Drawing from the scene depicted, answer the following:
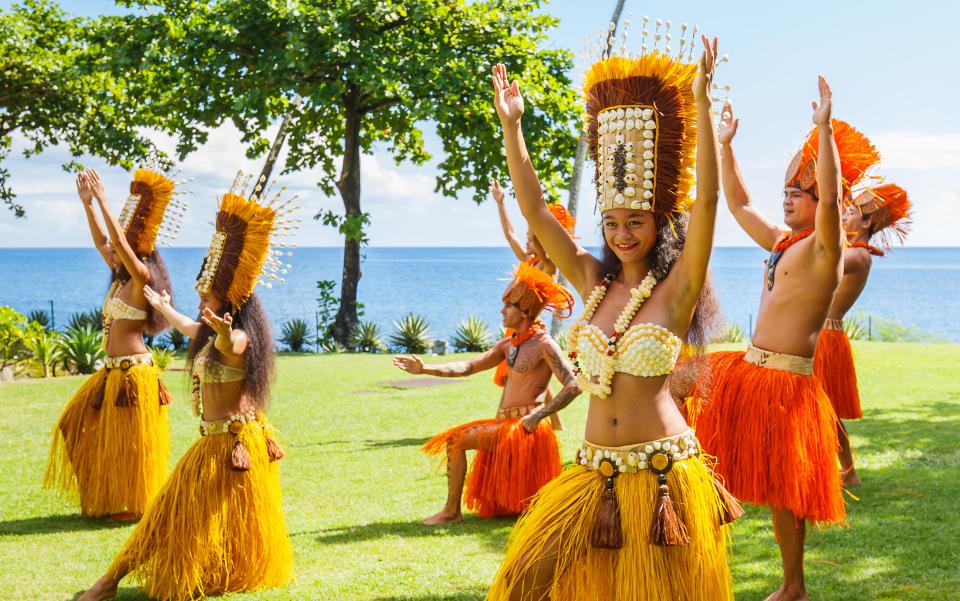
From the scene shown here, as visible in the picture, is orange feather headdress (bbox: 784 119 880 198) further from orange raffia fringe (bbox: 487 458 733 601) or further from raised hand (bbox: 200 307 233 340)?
raised hand (bbox: 200 307 233 340)

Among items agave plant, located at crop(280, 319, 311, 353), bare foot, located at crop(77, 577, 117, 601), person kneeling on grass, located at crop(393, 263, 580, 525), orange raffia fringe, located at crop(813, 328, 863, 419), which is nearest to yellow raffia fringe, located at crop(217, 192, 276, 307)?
person kneeling on grass, located at crop(393, 263, 580, 525)

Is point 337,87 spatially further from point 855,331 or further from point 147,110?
point 855,331

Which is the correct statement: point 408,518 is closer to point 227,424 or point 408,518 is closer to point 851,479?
point 227,424

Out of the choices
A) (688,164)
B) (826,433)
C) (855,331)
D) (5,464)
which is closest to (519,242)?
(826,433)

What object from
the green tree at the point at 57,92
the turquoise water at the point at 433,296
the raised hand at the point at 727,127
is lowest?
the turquoise water at the point at 433,296

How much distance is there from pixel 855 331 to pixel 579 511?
15.5 m

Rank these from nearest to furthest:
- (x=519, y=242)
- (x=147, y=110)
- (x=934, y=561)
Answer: (x=934, y=561) < (x=519, y=242) < (x=147, y=110)

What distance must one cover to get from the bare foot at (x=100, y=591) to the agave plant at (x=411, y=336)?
12.8m

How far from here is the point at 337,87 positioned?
1616 centimetres

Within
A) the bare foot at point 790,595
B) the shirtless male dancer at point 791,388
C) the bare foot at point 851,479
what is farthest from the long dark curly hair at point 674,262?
the bare foot at point 851,479

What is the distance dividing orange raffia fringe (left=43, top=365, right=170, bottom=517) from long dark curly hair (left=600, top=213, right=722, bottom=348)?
3454 millimetres

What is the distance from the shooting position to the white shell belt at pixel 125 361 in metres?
5.40

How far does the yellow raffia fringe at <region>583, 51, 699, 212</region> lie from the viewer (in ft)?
8.68

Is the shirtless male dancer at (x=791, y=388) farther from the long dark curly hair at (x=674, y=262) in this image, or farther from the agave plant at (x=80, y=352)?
the agave plant at (x=80, y=352)
